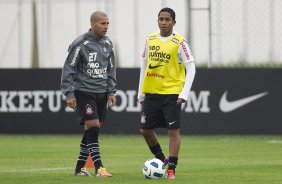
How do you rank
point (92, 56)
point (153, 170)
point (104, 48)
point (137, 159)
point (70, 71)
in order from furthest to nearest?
1. point (137, 159)
2. point (104, 48)
3. point (92, 56)
4. point (70, 71)
5. point (153, 170)

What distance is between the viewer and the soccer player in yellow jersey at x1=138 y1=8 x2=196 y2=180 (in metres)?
13.0

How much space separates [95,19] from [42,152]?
18.1 feet

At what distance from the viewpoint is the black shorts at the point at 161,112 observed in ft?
42.9

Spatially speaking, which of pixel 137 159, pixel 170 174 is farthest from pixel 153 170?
pixel 137 159

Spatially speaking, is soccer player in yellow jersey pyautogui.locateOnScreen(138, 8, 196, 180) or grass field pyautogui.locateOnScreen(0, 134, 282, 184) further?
soccer player in yellow jersey pyautogui.locateOnScreen(138, 8, 196, 180)

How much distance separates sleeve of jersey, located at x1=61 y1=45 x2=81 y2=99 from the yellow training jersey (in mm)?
1013

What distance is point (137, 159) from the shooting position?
1642 centimetres

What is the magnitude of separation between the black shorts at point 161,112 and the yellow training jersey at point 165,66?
0.09 metres

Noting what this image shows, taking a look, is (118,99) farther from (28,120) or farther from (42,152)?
A: (42,152)

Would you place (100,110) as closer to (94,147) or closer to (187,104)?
(94,147)

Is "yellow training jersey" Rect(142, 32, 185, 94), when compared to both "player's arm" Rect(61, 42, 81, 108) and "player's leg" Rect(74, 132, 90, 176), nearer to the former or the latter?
"player's arm" Rect(61, 42, 81, 108)

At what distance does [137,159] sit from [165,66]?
11.6ft

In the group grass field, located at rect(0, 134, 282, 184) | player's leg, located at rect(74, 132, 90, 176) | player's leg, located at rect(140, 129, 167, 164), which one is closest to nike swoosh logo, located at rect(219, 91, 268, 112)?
grass field, located at rect(0, 134, 282, 184)

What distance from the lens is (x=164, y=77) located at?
13.2 m
